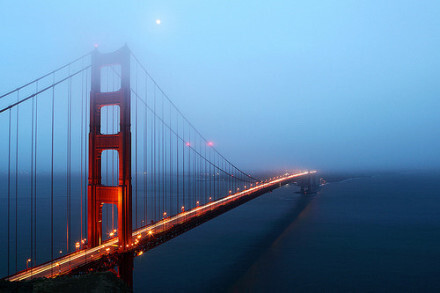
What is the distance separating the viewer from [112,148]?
15.4 m

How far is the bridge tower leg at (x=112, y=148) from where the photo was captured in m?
14.8

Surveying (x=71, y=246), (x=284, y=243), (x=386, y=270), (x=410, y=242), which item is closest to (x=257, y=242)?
(x=284, y=243)

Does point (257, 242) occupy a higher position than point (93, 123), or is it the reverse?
point (93, 123)

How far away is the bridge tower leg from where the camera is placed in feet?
48.4

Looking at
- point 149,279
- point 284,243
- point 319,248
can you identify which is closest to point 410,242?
point 319,248

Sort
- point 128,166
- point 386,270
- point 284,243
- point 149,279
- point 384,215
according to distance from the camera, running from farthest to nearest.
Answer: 1. point 384,215
2. point 284,243
3. point 386,270
4. point 149,279
5. point 128,166

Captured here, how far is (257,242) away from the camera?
3111cm

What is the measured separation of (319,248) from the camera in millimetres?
28500

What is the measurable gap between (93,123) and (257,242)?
21933 millimetres

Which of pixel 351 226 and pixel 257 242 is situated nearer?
pixel 257 242

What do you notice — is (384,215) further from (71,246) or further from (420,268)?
(71,246)

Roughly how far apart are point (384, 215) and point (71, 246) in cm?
4480

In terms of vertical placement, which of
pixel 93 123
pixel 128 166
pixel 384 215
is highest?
pixel 93 123

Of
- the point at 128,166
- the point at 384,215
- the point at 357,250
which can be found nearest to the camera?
the point at 128,166
